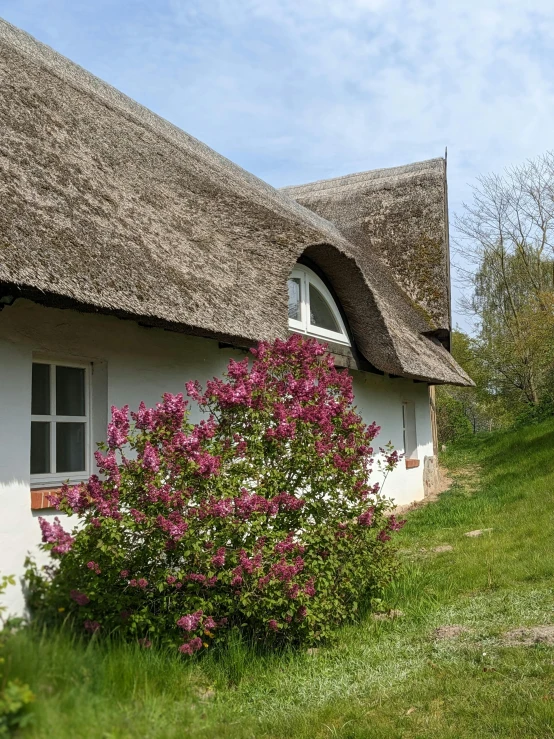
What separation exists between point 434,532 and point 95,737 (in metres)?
6.55

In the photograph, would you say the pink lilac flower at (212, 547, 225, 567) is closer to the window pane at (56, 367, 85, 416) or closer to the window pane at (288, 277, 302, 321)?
the window pane at (56, 367, 85, 416)

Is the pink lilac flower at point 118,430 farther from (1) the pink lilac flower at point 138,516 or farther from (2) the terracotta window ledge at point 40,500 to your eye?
(2) the terracotta window ledge at point 40,500

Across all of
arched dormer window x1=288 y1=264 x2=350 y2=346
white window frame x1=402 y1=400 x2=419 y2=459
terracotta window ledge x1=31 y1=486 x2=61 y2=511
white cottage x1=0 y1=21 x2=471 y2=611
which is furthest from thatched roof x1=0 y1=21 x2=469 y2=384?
white window frame x1=402 y1=400 x2=419 y2=459

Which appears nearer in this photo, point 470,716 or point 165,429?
point 470,716

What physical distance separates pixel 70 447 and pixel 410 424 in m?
8.37

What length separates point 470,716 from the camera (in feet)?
10.8

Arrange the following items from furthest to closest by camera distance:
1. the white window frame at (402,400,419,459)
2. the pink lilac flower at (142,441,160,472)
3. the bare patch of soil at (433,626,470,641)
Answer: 1. the white window frame at (402,400,419,459)
2. the bare patch of soil at (433,626,470,641)
3. the pink lilac flower at (142,441,160,472)

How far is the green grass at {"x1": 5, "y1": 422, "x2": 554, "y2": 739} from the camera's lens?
269 centimetres

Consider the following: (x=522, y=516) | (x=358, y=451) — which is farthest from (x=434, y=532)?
(x=358, y=451)

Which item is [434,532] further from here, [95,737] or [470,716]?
[95,737]

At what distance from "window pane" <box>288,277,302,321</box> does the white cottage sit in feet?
0.08

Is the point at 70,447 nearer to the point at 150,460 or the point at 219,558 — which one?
the point at 150,460

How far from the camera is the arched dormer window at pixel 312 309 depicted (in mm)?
7812

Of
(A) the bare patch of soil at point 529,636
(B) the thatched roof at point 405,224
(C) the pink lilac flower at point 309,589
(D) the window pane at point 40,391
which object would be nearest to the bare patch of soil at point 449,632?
(A) the bare patch of soil at point 529,636
